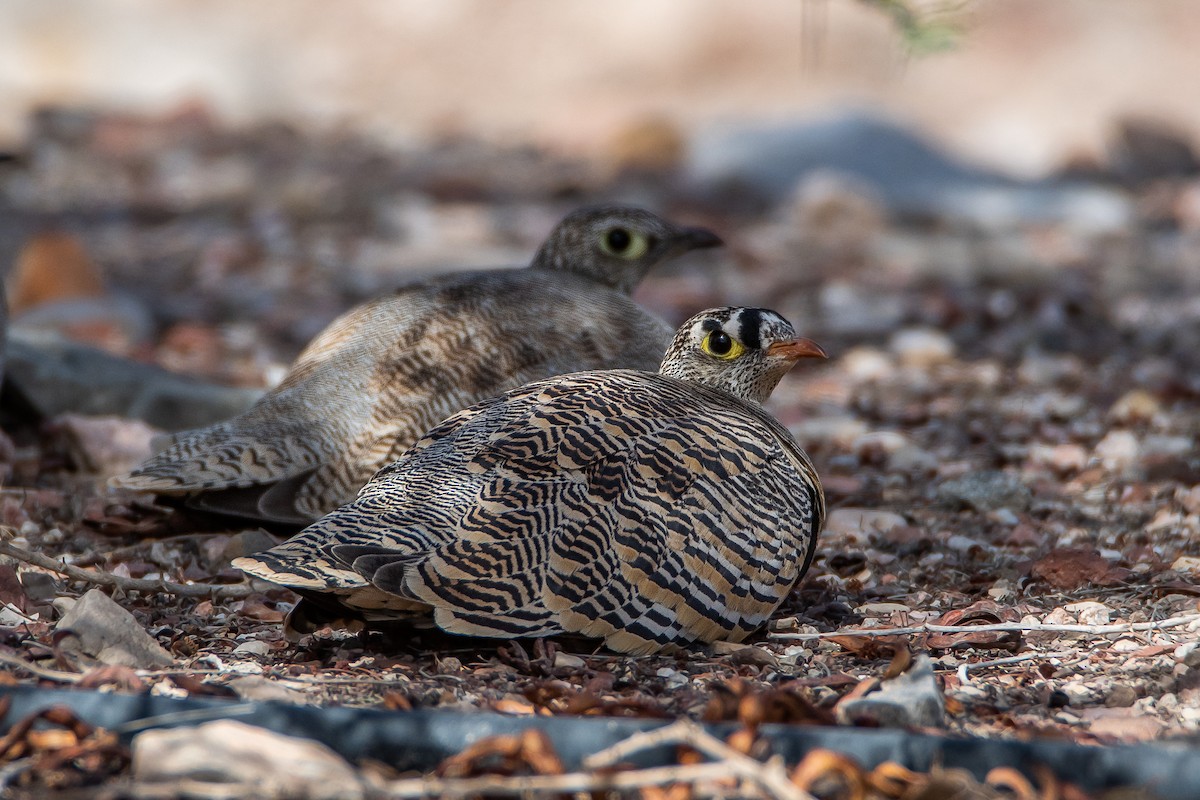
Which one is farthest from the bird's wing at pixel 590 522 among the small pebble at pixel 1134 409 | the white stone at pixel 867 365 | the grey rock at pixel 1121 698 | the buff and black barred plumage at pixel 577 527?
the white stone at pixel 867 365

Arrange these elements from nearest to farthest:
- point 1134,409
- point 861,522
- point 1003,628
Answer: point 1003,628 < point 861,522 < point 1134,409

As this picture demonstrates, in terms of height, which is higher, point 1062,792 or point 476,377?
point 476,377

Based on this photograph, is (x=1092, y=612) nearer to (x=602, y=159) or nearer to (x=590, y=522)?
(x=590, y=522)

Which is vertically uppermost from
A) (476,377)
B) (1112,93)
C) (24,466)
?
(1112,93)

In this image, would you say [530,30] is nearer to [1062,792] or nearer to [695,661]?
[695,661]

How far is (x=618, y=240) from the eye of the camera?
661cm

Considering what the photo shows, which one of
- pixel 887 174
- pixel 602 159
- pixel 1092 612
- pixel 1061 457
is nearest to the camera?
pixel 1092 612

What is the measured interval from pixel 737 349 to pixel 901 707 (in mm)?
1840

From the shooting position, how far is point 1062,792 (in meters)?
2.75

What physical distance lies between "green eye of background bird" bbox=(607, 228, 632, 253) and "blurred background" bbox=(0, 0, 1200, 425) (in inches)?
58.1

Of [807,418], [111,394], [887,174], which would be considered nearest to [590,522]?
[111,394]

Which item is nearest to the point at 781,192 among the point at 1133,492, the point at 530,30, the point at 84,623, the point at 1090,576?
the point at 530,30

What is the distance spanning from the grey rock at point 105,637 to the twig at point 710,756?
1389 mm

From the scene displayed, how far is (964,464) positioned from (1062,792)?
3.68 metres
